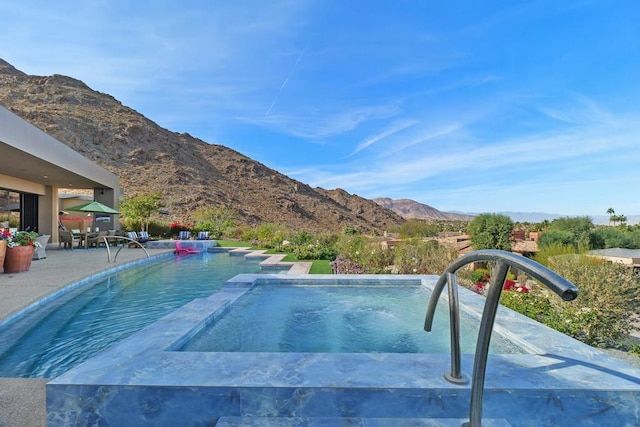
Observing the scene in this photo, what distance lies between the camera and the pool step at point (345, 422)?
1.90 m

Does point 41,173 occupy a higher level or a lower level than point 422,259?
higher

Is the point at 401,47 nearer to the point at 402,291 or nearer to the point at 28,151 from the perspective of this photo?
the point at 402,291

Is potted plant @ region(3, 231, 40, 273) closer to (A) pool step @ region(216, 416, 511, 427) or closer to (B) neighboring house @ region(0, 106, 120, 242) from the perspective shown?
(B) neighboring house @ region(0, 106, 120, 242)

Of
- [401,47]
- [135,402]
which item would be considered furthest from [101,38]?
[135,402]

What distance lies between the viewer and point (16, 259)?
7.76 metres

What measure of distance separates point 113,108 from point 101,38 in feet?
118

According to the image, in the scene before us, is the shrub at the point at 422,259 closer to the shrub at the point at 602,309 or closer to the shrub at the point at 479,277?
the shrub at the point at 479,277

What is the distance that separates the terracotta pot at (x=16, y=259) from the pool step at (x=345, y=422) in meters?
8.39

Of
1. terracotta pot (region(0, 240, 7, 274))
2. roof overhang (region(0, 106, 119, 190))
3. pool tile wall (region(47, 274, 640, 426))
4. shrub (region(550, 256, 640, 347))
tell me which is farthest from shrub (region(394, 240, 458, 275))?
roof overhang (region(0, 106, 119, 190))

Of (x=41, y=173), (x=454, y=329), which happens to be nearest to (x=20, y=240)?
(x=41, y=173)

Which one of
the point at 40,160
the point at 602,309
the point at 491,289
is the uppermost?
the point at 40,160

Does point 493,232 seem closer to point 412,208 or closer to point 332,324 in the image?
point 332,324

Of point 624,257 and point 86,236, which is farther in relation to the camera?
point 86,236

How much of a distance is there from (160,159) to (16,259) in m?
40.1
